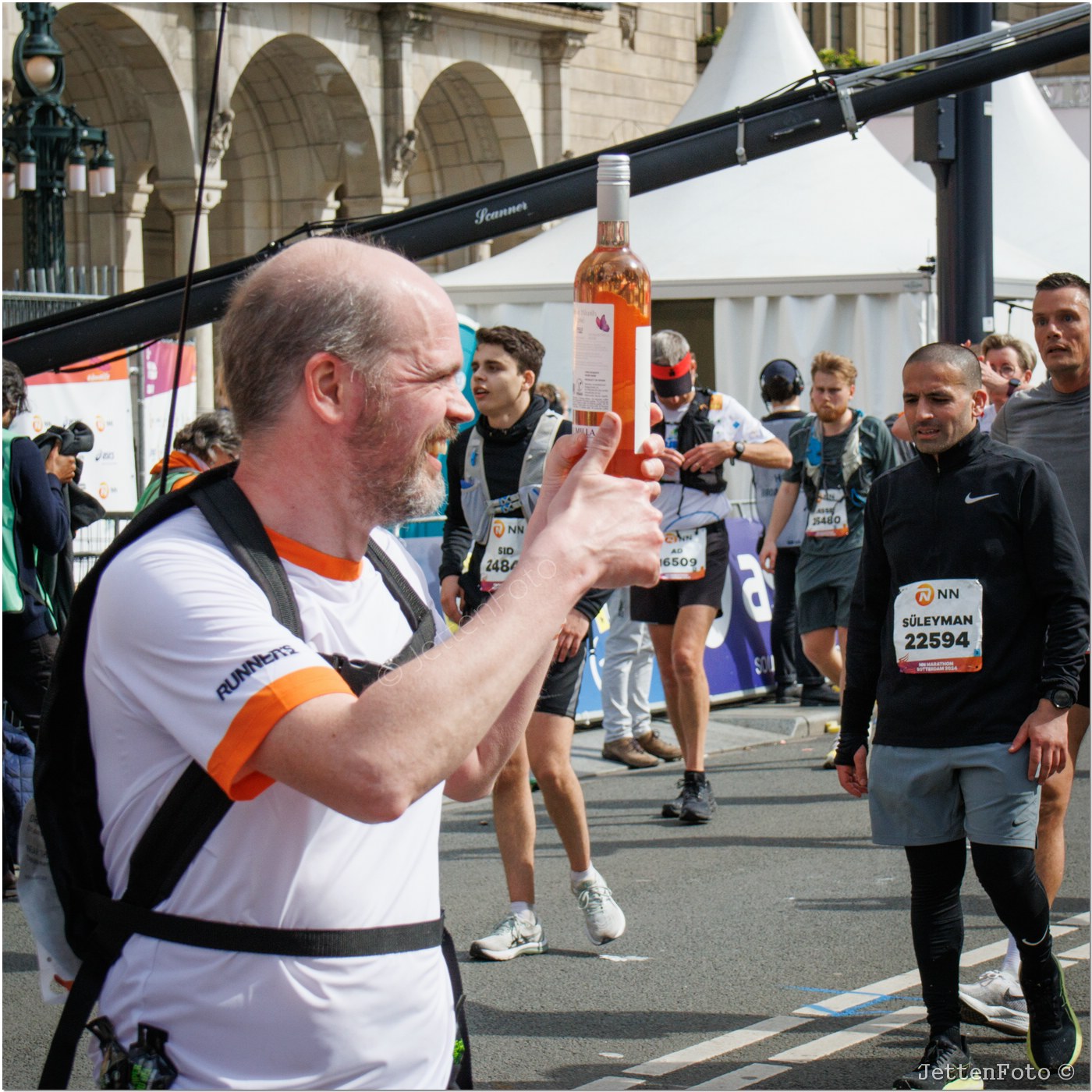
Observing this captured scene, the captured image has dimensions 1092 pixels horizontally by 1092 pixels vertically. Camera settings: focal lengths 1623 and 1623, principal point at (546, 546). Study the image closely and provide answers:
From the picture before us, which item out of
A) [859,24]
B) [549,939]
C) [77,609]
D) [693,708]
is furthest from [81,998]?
[859,24]

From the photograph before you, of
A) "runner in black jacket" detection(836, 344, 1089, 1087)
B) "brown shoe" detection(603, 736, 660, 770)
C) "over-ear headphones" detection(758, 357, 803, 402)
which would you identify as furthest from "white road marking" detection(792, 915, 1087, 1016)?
"over-ear headphones" detection(758, 357, 803, 402)

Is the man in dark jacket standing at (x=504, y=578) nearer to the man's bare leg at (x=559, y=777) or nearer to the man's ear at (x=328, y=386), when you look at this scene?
the man's bare leg at (x=559, y=777)

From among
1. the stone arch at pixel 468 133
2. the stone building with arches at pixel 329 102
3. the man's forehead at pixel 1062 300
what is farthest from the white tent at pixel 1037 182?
the man's forehead at pixel 1062 300

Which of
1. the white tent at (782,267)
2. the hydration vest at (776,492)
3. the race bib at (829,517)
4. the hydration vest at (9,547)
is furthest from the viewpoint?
the white tent at (782,267)

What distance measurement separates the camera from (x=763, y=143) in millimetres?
6707

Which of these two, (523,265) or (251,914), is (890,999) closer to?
(251,914)

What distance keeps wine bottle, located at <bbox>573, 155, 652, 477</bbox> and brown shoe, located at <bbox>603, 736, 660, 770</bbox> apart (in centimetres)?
639

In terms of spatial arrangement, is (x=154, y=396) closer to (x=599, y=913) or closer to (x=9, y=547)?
(x=9, y=547)

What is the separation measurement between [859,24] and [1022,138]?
62.3ft

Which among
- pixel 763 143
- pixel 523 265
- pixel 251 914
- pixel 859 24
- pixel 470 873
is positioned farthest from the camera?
pixel 859 24

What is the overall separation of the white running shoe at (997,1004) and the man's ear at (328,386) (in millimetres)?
3070

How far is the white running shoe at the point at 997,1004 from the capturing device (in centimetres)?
430

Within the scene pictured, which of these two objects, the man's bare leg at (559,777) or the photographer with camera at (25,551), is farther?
the photographer with camera at (25,551)

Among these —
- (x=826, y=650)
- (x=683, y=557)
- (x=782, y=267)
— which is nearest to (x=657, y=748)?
(x=826, y=650)
